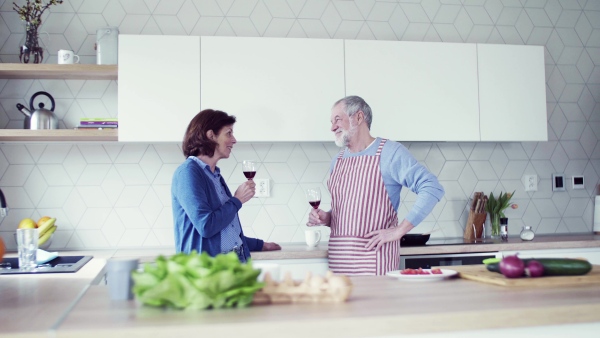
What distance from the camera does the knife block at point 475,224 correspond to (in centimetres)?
394

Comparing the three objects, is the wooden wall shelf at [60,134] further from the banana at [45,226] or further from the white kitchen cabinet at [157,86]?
the banana at [45,226]

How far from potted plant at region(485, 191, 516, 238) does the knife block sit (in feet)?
0.17

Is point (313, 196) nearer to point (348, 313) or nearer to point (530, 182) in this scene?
point (348, 313)

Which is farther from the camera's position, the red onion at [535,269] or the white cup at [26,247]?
the white cup at [26,247]

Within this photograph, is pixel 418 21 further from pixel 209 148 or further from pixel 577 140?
pixel 209 148

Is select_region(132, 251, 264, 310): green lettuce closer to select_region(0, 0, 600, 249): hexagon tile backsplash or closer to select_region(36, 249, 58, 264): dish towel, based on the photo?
select_region(36, 249, 58, 264): dish towel

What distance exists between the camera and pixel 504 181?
4.17 m

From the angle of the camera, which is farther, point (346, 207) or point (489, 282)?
Result: point (346, 207)

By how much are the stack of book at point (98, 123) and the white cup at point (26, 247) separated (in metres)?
1.15

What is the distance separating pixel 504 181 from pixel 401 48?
48.0 inches

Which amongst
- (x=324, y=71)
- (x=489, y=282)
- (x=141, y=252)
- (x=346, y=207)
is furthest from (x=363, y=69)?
(x=489, y=282)

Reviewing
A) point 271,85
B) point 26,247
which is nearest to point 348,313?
point 26,247

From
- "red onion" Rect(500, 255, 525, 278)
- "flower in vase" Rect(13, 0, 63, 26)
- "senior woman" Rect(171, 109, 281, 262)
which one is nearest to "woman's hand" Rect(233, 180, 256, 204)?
"senior woman" Rect(171, 109, 281, 262)

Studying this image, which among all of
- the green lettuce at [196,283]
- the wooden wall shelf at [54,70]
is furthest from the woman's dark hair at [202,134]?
the green lettuce at [196,283]
